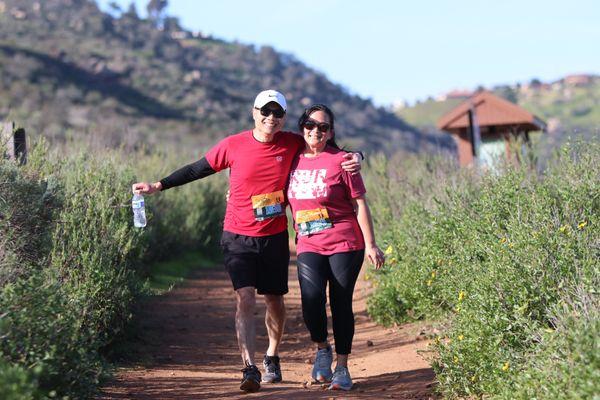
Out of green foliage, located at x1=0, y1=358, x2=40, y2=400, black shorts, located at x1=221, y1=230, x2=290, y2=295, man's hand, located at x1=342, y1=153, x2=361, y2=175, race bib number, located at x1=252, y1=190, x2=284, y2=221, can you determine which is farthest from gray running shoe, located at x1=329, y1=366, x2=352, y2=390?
green foliage, located at x1=0, y1=358, x2=40, y2=400

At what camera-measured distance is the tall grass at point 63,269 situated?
4965 millimetres

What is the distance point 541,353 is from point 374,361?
3342 millimetres

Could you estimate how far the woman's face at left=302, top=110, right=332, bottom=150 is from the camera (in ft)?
22.8

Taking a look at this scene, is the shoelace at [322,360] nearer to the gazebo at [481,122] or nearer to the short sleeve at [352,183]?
the short sleeve at [352,183]

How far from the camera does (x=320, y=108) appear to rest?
705 centimetres

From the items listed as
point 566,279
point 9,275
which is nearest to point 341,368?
point 566,279

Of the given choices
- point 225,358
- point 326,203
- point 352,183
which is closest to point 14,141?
point 225,358

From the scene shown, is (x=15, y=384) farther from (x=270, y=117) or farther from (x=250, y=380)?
(x=270, y=117)

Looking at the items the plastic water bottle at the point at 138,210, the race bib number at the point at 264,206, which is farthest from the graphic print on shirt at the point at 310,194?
the plastic water bottle at the point at 138,210

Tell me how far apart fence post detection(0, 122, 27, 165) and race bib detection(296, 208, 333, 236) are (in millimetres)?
2855

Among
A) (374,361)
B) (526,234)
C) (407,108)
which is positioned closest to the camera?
(526,234)

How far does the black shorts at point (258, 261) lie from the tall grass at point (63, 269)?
103cm

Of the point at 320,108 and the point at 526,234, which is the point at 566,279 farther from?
the point at 320,108

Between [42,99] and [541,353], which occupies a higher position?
[42,99]
